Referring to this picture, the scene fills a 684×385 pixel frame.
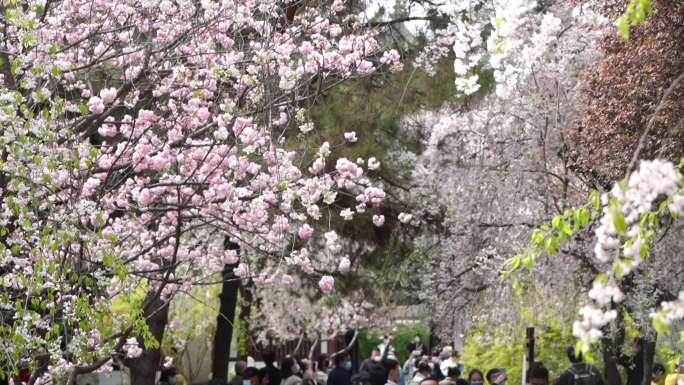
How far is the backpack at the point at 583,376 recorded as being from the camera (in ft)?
38.0

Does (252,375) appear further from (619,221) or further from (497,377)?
(619,221)

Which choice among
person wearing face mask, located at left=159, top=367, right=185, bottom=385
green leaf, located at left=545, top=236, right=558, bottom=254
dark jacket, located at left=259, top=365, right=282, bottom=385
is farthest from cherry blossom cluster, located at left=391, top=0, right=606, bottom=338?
green leaf, located at left=545, top=236, right=558, bottom=254

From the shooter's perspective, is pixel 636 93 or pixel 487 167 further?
pixel 487 167

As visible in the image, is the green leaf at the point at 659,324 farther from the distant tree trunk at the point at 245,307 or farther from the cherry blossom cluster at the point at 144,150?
the distant tree trunk at the point at 245,307

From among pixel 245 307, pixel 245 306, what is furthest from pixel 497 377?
pixel 245 307

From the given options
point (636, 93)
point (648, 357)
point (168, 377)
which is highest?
point (636, 93)

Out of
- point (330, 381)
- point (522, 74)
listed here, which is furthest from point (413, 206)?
point (330, 381)

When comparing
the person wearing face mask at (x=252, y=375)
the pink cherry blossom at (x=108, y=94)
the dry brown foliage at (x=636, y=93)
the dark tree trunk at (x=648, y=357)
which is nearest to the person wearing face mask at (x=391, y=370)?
the person wearing face mask at (x=252, y=375)

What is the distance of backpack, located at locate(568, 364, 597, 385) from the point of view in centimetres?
1158

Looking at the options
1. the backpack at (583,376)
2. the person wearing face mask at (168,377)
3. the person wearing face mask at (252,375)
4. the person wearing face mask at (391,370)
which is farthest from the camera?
the person wearing face mask at (168,377)

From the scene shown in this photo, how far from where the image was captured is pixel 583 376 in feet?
38.0

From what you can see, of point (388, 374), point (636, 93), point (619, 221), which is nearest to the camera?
point (619, 221)

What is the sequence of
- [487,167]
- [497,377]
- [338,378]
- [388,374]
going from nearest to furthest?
[388,374] < [497,377] < [338,378] < [487,167]

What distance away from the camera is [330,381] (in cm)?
Answer: 1387
